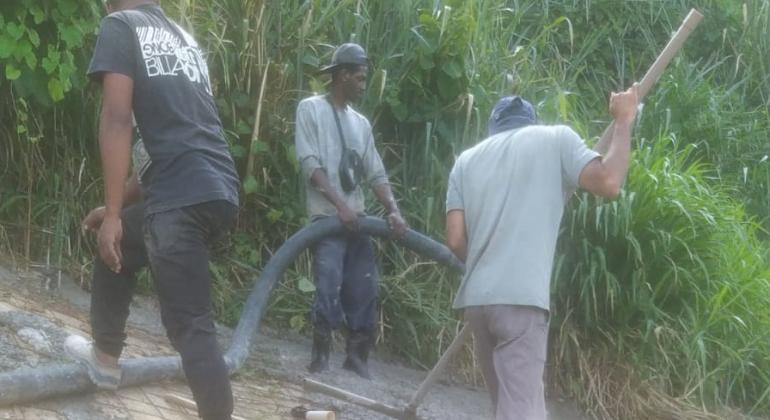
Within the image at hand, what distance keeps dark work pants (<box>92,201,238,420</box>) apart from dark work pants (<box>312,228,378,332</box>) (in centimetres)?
→ 235

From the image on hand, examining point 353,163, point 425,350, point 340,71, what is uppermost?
point 340,71

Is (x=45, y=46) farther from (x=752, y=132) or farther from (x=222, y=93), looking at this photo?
(x=752, y=132)

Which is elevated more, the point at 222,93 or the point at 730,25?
the point at 730,25

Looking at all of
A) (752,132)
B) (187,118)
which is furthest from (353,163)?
(752,132)

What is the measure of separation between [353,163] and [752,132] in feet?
16.3

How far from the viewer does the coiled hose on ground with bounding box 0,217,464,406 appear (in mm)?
4590

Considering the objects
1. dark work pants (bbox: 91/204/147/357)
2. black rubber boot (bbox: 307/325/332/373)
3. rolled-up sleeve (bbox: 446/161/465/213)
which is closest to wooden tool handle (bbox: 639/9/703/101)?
rolled-up sleeve (bbox: 446/161/465/213)

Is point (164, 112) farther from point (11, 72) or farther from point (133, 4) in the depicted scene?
point (11, 72)

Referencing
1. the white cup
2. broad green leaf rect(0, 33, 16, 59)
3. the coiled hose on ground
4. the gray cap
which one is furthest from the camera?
the gray cap

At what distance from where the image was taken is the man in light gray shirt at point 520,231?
14.9 ft

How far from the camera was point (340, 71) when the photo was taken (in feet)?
22.3

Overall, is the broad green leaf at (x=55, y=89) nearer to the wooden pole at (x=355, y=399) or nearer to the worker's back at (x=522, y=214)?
the wooden pole at (x=355, y=399)

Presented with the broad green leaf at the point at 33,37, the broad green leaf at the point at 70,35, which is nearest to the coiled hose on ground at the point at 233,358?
the broad green leaf at the point at 70,35

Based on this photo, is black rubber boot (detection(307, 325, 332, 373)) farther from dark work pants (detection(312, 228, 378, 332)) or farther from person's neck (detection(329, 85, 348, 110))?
person's neck (detection(329, 85, 348, 110))
